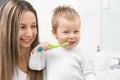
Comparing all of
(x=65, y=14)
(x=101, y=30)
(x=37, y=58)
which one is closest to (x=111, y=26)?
(x=101, y=30)

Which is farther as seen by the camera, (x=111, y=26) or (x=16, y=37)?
(x=111, y=26)

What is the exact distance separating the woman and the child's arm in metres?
0.05

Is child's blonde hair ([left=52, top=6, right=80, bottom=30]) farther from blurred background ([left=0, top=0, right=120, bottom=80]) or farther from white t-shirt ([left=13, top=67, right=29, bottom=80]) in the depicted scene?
blurred background ([left=0, top=0, right=120, bottom=80])

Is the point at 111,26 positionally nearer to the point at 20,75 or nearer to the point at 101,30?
the point at 101,30

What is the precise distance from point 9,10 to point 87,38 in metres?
0.80

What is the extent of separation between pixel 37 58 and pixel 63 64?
11 cm

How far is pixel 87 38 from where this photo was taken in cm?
159

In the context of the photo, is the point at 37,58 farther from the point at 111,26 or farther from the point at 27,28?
the point at 111,26

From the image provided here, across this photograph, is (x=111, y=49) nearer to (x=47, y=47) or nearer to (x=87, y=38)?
(x=87, y=38)

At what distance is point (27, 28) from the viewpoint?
0.90 m

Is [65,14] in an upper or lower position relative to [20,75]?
upper

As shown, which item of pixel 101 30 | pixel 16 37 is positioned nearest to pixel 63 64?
pixel 16 37

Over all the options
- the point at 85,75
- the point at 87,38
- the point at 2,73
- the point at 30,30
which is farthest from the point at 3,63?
the point at 87,38

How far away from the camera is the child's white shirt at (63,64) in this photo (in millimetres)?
915
